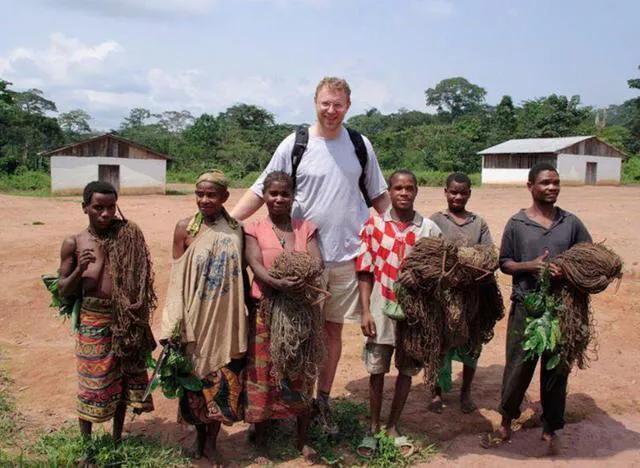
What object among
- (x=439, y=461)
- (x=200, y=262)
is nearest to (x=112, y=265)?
(x=200, y=262)

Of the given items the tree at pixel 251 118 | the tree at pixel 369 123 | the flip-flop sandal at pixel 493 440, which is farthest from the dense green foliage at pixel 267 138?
the flip-flop sandal at pixel 493 440

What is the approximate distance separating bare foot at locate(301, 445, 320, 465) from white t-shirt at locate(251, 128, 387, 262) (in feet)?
3.89

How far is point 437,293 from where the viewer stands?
3420 mm

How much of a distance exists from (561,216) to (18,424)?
391 cm

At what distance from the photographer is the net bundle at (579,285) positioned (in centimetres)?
333

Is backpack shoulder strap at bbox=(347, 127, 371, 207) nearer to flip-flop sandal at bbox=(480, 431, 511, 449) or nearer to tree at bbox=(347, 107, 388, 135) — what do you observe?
flip-flop sandal at bbox=(480, 431, 511, 449)

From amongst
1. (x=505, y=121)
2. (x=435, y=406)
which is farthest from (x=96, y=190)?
(x=505, y=121)

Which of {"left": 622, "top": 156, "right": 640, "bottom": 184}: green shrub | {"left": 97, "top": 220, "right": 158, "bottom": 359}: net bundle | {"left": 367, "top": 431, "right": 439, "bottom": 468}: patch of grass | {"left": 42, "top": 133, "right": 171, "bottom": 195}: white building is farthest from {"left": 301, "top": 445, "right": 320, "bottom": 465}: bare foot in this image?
{"left": 622, "top": 156, "right": 640, "bottom": 184}: green shrub

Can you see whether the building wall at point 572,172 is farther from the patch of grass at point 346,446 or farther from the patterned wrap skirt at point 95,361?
the patterned wrap skirt at point 95,361

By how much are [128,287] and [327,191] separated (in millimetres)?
1323

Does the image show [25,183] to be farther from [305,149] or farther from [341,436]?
[341,436]

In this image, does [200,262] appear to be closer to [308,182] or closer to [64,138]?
[308,182]

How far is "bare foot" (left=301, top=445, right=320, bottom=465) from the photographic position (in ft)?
11.8

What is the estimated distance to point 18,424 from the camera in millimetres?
4098
